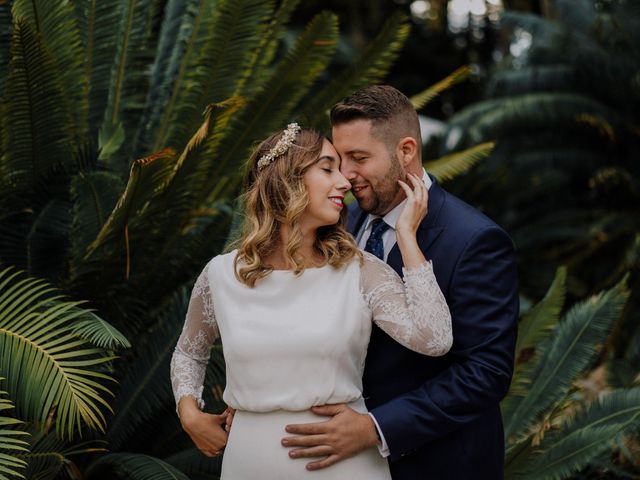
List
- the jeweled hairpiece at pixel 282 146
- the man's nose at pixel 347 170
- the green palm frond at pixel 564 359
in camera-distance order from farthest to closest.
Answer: the green palm frond at pixel 564 359
the man's nose at pixel 347 170
the jeweled hairpiece at pixel 282 146

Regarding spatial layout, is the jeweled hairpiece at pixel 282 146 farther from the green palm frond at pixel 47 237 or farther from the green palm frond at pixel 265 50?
the green palm frond at pixel 265 50

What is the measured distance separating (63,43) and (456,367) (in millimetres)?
2691

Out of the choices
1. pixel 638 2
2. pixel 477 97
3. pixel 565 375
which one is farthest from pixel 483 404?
pixel 477 97

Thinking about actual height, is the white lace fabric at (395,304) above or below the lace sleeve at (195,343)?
above

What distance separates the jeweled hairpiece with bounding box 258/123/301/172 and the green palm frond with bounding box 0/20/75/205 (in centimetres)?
173

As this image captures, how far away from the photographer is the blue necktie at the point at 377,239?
280cm

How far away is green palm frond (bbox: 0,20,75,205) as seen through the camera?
3.93 metres

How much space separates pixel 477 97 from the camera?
14.2 metres

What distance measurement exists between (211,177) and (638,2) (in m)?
5.04

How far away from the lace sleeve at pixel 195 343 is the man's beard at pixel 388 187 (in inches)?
22.5

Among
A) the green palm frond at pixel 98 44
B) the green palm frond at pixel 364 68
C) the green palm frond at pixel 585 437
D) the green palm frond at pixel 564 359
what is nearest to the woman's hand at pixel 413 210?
the green palm frond at pixel 585 437

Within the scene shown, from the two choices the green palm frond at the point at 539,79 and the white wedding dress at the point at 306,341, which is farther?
the green palm frond at the point at 539,79

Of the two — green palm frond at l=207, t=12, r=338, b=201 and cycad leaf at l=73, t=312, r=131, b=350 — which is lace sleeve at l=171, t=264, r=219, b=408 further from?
green palm frond at l=207, t=12, r=338, b=201

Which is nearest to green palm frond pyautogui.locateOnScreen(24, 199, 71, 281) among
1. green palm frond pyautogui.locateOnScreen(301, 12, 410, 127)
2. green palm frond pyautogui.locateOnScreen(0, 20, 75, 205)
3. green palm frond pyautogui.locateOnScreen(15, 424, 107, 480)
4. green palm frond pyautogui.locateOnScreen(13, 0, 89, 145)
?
green palm frond pyautogui.locateOnScreen(0, 20, 75, 205)
